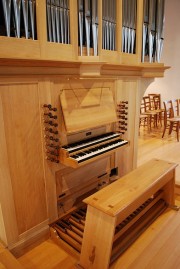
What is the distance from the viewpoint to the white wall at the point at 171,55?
631cm

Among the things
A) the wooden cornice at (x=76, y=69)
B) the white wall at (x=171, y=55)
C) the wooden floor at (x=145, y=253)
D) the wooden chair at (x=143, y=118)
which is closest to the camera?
the wooden cornice at (x=76, y=69)

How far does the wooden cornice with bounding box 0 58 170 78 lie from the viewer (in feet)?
5.41

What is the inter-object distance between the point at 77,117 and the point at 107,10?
1.23m

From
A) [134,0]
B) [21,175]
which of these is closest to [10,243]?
[21,175]

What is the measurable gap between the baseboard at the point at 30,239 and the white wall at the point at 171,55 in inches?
236

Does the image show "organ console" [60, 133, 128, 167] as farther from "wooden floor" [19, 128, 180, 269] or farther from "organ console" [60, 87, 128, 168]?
"wooden floor" [19, 128, 180, 269]

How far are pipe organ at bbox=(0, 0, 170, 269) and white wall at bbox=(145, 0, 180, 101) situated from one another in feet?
13.8

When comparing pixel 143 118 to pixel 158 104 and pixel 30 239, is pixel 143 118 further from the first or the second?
pixel 30 239

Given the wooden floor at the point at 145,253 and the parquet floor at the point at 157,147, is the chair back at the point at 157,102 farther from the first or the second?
the wooden floor at the point at 145,253

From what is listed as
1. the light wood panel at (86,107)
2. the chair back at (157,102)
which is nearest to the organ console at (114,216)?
the light wood panel at (86,107)

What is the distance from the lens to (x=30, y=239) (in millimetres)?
2051

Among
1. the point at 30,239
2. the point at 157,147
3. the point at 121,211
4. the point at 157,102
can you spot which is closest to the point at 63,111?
A: the point at 121,211

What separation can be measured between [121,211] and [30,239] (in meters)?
0.98

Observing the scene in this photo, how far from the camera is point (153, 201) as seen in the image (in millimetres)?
2555
